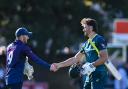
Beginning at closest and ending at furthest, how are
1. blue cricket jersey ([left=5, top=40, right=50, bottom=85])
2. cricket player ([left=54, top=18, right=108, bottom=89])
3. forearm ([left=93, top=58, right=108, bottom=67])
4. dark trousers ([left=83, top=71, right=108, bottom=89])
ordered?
forearm ([left=93, top=58, right=108, bottom=67]) → cricket player ([left=54, top=18, right=108, bottom=89]) → dark trousers ([left=83, top=71, right=108, bottom=89]) → blue cricket jersey ([left=5, top=40, right=50, bottom=85])

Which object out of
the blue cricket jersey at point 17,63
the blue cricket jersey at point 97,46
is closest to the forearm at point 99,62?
the blue cricket jersey at point 97,46

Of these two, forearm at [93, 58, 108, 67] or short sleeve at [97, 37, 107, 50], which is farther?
short sleeve at [97, 37, 107, 50]

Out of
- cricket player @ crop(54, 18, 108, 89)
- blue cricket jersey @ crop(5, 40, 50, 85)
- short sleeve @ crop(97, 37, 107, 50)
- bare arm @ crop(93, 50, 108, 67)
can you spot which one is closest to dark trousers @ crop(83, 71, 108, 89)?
cricket player @ crop(54, 18, 108, 89)

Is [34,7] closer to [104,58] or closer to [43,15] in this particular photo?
[43,15]

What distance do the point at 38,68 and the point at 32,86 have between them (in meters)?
3.62

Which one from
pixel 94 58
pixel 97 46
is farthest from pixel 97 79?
pixel 97 46

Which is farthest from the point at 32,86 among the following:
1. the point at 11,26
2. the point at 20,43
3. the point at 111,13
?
the point at 20,43

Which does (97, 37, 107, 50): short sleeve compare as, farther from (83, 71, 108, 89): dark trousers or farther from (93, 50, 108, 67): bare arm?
(83, 71, 108, 89): dark trousers

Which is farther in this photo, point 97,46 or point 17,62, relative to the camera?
point 17,62

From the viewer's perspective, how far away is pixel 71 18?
36156mm

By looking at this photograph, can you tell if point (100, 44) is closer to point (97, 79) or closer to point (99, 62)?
point (99, 62)

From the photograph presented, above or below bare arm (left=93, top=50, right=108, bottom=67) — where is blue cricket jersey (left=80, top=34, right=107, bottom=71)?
above

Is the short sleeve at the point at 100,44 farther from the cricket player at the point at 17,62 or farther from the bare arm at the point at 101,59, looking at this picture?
the cricket player at the point at 17,62

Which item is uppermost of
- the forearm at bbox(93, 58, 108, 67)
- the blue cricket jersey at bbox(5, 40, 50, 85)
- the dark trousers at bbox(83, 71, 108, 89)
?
the blue cricket jersey at bbox(5, 40, 50, 85)
